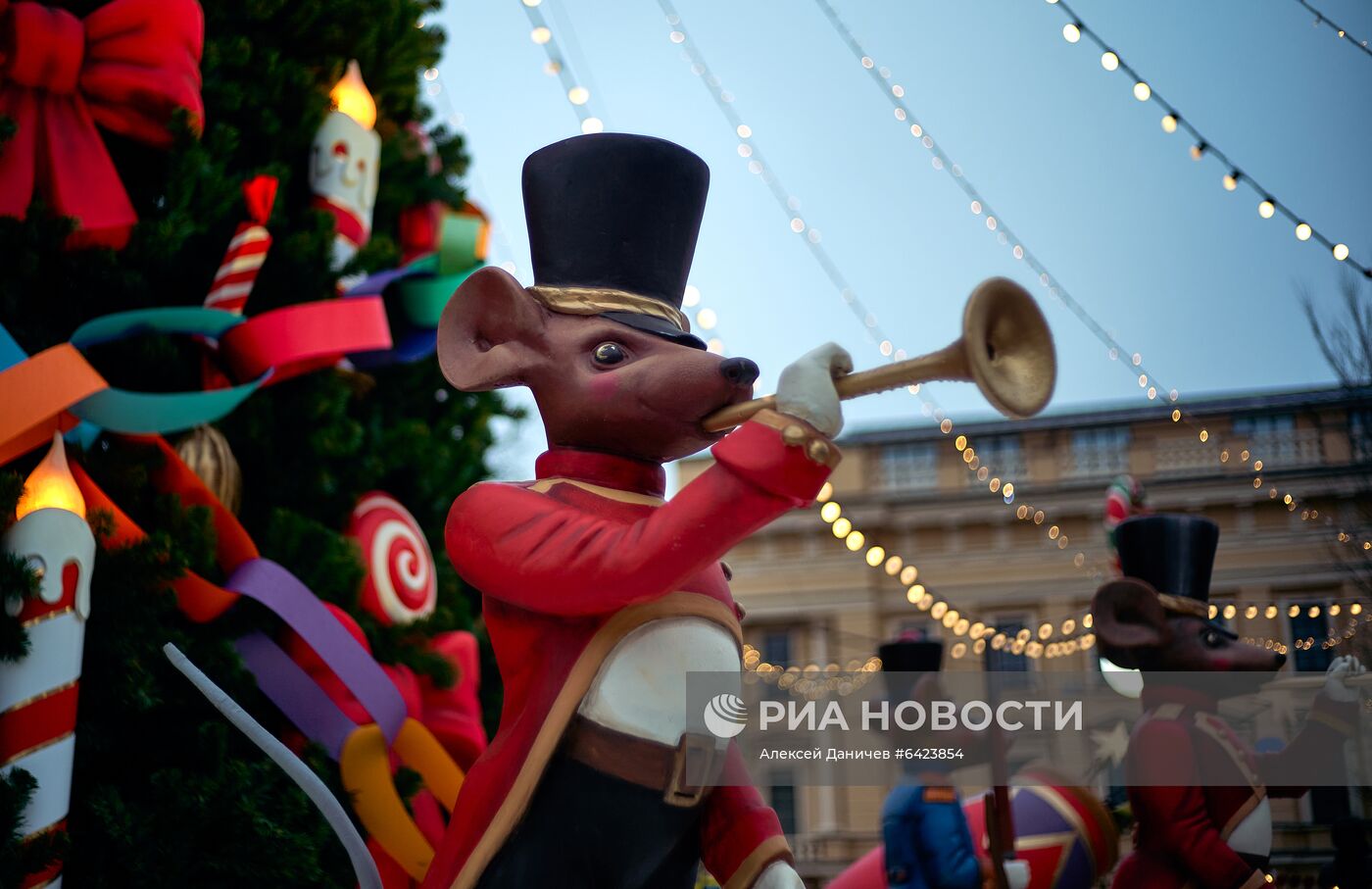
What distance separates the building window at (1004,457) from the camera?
1461cm

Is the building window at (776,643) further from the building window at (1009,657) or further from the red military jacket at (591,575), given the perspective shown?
the red military jacket at (591,575)

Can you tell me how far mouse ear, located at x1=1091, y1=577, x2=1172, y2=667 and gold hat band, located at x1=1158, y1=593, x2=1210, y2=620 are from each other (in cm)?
8

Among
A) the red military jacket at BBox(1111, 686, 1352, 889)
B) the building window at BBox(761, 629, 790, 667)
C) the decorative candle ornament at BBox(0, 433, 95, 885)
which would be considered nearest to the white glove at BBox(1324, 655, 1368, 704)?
the red military jacket at BBox(1111, 686, 1352, 889)

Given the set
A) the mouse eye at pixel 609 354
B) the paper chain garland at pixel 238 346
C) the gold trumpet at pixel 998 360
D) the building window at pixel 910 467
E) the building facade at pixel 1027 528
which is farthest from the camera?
the building window at pixel 910 467

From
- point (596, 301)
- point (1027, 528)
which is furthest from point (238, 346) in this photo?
point (1027, 528)

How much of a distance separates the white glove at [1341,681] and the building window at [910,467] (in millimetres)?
11766

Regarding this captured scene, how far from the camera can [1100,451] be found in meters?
14.3

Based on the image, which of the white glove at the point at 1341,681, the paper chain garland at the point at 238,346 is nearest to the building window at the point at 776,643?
the paper chain garland at the point at 238,346

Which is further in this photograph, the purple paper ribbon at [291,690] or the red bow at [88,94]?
the purple paper ribbon at [291,690]

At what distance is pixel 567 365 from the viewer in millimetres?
2537

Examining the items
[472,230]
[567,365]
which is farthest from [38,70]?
[567,365]

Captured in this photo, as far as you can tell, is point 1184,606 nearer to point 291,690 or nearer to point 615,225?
point 615,225

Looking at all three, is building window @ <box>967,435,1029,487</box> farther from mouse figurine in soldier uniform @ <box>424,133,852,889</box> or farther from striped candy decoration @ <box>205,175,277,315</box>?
mouse figurine in soldier uniform @ <box>424,133,852,889</box>

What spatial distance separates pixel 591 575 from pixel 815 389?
0.46m
